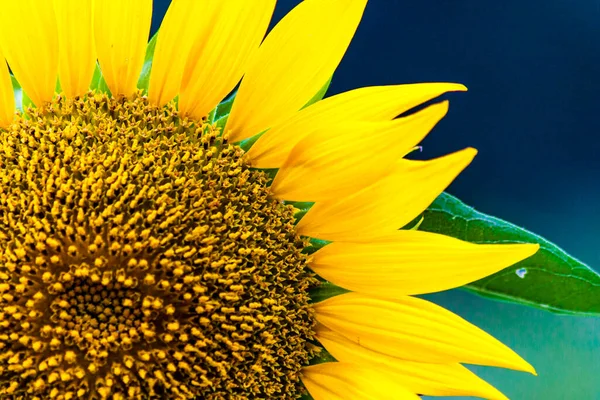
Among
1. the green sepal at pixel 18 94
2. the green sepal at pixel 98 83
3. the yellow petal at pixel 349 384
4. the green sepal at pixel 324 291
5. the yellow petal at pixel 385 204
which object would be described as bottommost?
the yellow petal at pixel 349 384

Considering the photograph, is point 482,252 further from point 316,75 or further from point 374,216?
point 316,75

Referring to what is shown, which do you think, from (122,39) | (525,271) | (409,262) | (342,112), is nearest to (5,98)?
(122,39)

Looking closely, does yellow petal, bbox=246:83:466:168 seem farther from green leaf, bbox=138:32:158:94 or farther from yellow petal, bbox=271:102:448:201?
green leaf, bbox=138:32:158:94

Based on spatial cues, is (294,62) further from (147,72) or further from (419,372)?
(419,372)

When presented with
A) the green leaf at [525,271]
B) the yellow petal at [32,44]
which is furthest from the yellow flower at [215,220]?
the green leaf at [525,271]

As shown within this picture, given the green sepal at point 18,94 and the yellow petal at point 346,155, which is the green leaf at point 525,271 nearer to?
the yellow petal at point 346,155

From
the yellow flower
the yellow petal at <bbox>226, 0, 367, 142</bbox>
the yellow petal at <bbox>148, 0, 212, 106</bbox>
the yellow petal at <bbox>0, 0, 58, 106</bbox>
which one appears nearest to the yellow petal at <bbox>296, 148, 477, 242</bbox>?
the yellow flower
